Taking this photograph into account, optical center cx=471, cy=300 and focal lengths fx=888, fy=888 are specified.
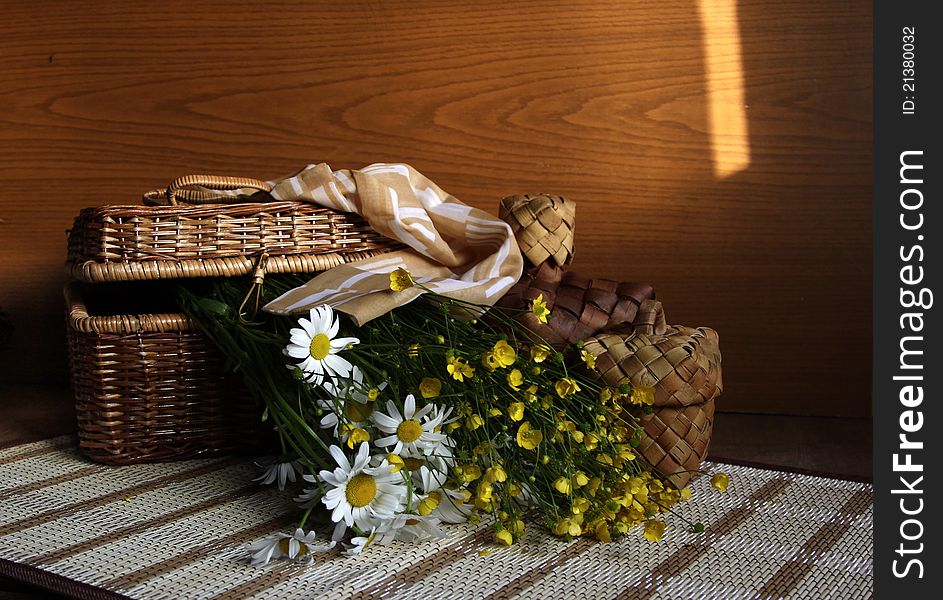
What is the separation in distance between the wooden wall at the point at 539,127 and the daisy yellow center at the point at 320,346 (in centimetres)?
76

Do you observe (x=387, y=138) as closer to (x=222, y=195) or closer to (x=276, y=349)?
(x=222, y=195)

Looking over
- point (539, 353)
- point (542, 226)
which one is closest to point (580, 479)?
point (539, 353)

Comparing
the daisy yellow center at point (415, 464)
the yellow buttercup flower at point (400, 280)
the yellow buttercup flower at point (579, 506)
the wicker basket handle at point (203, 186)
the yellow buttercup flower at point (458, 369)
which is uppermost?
the wicker basket handle at point (203, 186)

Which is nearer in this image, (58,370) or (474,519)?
(474,519)

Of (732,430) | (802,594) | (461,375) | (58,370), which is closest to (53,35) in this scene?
(58,370)

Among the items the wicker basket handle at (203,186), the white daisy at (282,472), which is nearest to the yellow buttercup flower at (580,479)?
the white daisy at (282,472)

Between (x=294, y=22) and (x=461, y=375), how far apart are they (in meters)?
1.04

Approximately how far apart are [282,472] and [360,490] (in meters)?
0.19

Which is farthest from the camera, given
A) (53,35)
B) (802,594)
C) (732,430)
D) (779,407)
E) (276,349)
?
(53,35)

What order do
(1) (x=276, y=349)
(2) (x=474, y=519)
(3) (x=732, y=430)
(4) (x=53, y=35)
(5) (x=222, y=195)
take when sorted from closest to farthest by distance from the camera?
(2) (x=474, y=519) < (1) (x=276, y=349) < (5) (x=222, y=195) < (3) (x=732, y=430) < (4) (x=53, y=35)

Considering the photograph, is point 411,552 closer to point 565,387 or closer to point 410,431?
point 410,431

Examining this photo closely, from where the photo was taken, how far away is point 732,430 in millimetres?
1487

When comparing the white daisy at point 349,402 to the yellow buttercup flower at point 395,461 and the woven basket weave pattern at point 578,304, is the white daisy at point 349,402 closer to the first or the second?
the yellow buttercup flower at point 395,461

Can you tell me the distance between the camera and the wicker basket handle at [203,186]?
1209mm
